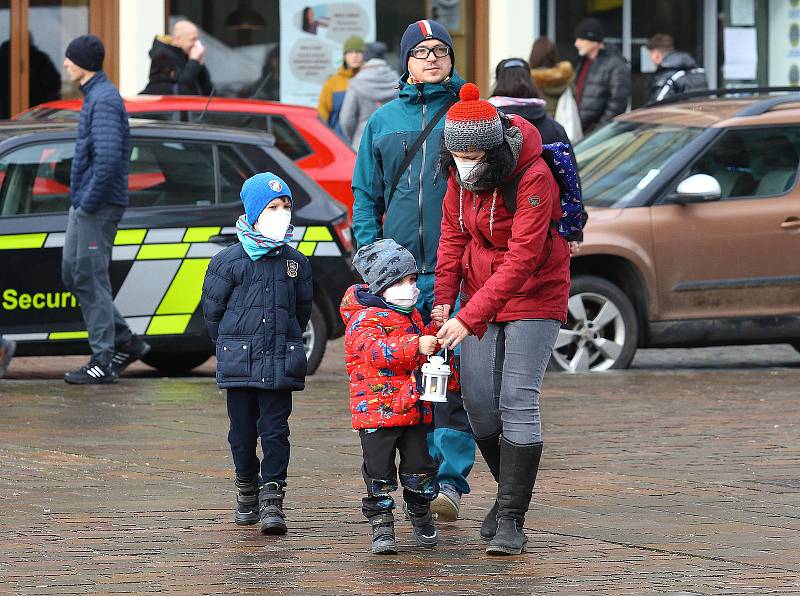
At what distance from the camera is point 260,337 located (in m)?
7.00

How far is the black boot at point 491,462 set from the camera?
22.4 feet

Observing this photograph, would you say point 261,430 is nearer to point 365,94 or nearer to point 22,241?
point 22,241

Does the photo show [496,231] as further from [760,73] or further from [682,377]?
[760,73]

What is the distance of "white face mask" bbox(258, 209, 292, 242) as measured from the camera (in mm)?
7004

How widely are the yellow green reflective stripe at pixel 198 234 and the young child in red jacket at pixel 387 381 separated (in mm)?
5065

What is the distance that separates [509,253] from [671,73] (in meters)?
11.4

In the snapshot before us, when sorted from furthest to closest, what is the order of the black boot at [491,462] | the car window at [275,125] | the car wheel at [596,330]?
the car window at [275,125] → the car wheel at [596,330] → the black boot at [491,462]

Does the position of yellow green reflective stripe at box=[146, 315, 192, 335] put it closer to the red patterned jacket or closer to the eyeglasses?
the eyeglasses

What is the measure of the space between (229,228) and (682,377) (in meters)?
3.10

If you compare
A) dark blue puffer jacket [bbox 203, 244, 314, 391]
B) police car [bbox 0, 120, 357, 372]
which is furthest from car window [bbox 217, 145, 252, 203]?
dark blue puffer jacket [bbox 203, 244, 314, 391]

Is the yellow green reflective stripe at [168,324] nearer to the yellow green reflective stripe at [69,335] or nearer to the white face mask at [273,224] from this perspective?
the yellow green reflective stripe at [69,335]

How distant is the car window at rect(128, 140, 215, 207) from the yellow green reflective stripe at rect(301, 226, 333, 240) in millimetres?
638

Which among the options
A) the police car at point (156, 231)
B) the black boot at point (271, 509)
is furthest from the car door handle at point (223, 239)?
the black boot at point (271, 509)

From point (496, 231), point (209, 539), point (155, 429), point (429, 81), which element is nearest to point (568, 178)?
point (496, 231)
